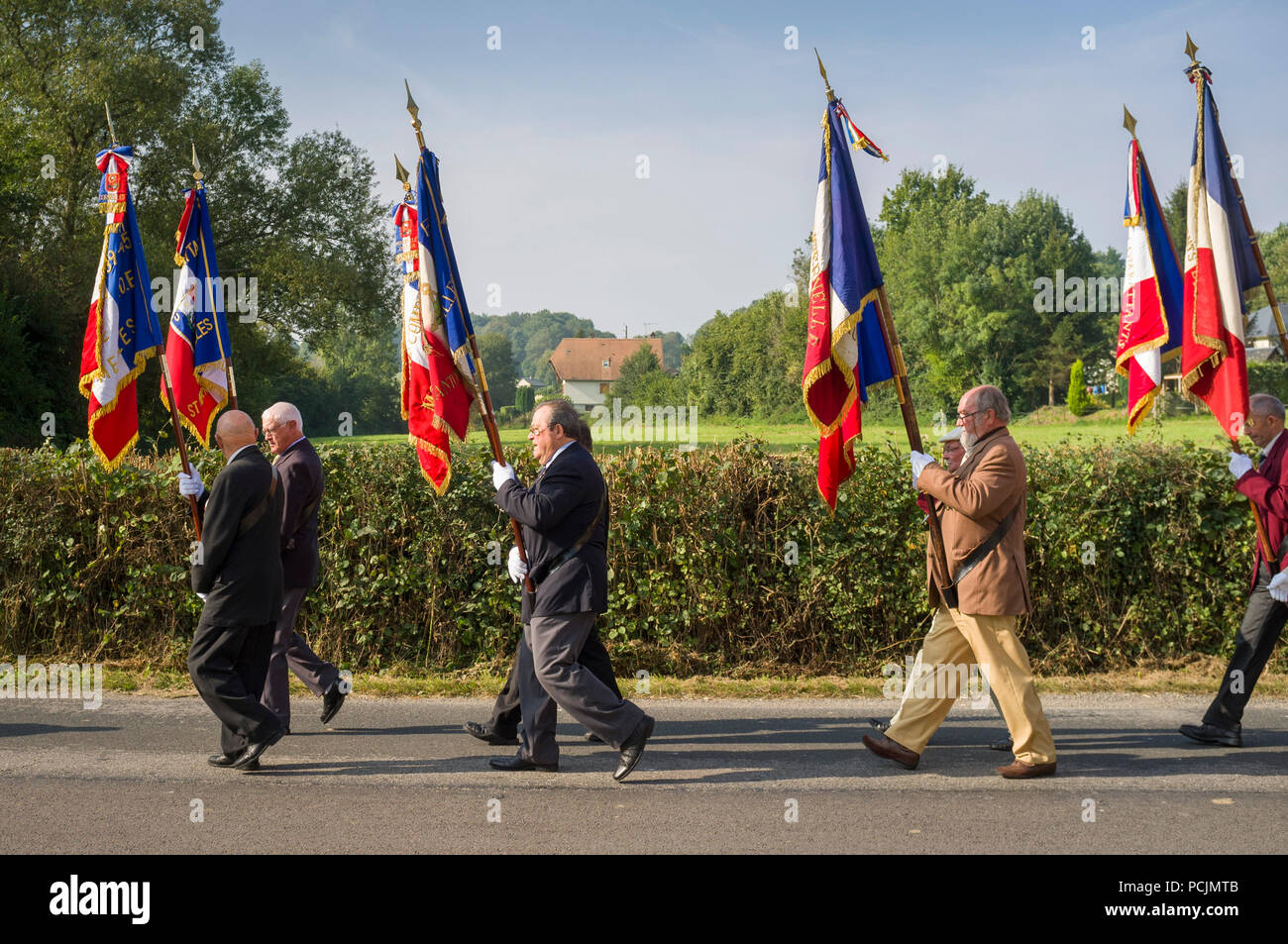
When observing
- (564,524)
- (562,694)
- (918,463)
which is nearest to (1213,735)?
(918,463)

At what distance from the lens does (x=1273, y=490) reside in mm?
6605

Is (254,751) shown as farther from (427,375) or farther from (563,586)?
(427,375)

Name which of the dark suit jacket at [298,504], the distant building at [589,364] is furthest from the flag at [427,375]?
the distant building at [589,364]

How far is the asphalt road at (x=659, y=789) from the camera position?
5047mm

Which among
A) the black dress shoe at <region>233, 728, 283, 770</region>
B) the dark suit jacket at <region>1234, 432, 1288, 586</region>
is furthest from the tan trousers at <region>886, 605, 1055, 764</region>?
the black dress shoe at <region>233, 728, 283, 770</region>

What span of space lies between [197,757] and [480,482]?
316 centimetres

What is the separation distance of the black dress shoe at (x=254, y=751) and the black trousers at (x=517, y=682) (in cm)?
135

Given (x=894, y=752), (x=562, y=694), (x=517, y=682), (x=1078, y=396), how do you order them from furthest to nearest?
(x=1078, y=396), (x=517, y=682), (x=894, y=752), (x=562, y=694)

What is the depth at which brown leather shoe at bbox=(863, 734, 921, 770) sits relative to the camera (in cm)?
618

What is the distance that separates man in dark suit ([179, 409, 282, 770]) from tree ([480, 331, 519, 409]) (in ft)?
341

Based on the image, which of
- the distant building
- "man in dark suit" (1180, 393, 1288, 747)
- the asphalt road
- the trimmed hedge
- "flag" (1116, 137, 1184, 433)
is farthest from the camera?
the distant building

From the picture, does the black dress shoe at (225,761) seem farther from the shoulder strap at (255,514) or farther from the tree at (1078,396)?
the tree at (1078,396)

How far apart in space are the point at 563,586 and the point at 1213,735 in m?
4.20

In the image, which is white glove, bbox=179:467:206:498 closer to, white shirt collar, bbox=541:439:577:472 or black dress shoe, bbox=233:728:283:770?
black dress shoe, bbox=233:728:283:770
